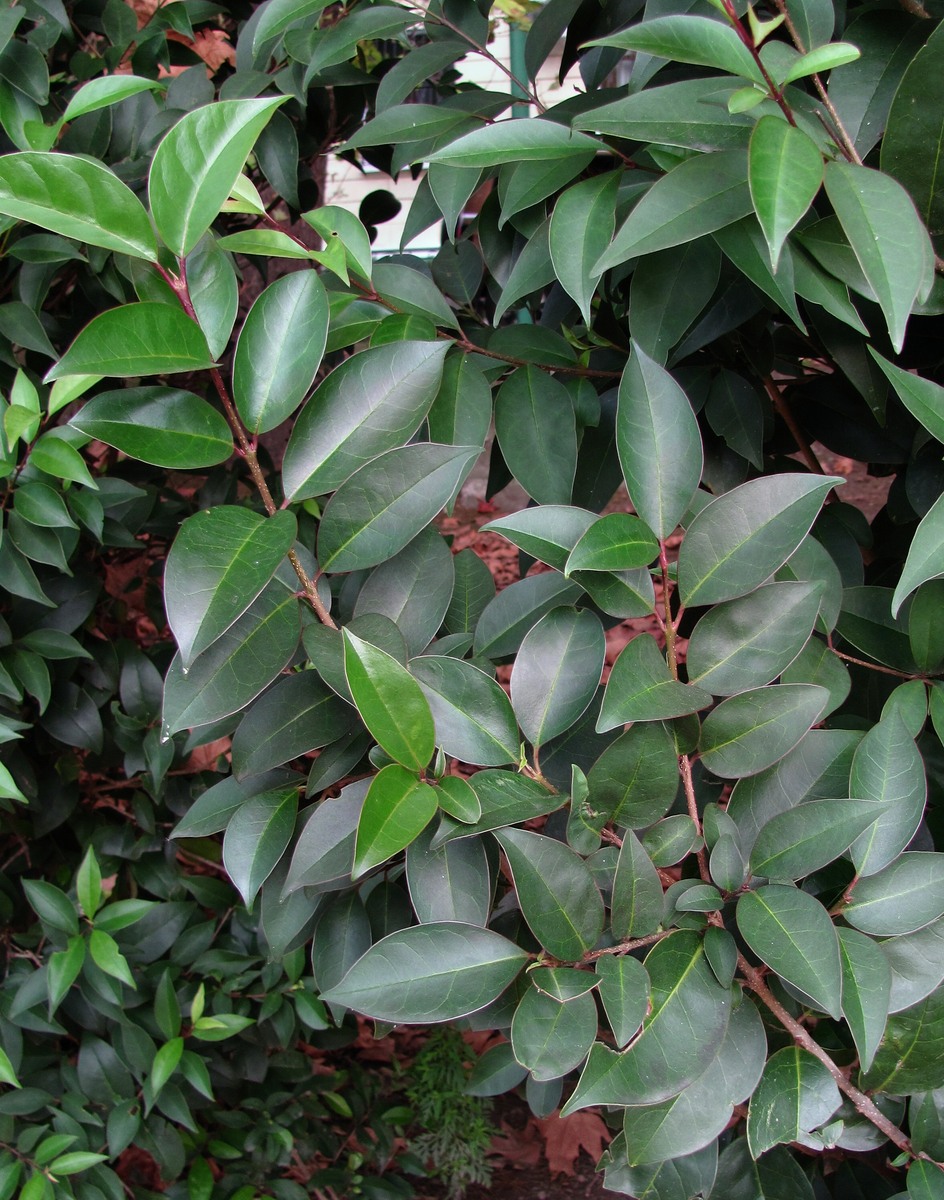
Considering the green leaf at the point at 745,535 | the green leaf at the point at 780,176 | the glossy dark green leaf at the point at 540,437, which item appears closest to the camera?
the green leaf at the point at 780,176

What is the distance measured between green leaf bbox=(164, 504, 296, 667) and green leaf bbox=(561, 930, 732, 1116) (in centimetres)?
33

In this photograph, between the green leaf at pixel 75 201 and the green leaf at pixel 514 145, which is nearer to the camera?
the green leaf at pixel 75 201

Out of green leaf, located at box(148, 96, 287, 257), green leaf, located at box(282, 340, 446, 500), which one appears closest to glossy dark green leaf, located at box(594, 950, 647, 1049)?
green leaf, located at box(282, 340, 446, 500)

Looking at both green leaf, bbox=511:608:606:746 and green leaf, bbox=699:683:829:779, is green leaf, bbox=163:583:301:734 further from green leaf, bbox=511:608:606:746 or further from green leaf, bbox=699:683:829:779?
green leaf, bbox=699:683:829:779

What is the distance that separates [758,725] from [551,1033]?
0.24 metres

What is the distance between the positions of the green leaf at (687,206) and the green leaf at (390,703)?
0.29m

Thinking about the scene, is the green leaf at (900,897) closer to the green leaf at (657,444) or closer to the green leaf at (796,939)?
the green leaf at (796,939)

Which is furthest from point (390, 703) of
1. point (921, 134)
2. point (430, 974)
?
point (921, 134)

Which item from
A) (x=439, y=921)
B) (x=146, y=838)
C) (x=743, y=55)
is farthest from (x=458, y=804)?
(x=146, y=838)

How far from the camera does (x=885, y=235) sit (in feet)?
1.77

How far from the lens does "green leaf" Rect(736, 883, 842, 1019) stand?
20.8 inches

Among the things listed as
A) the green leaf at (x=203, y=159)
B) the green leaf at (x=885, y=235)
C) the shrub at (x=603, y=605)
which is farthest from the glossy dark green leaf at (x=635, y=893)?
the green leaf at (x=203, y=159)

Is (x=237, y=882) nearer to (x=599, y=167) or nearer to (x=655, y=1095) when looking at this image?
(x=655, y=1095)

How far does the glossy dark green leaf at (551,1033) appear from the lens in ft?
1.85
